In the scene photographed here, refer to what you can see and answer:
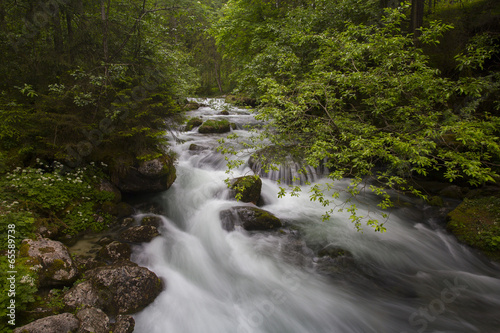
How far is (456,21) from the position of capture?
28.0 ft

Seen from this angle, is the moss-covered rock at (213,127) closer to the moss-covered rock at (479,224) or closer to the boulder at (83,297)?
the boulder at (83,297)

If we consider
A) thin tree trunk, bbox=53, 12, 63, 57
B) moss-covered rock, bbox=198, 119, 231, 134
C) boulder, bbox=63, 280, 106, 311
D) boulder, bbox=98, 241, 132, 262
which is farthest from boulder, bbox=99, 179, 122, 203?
moss-covered rock, bbox=198, 119, 231, 134

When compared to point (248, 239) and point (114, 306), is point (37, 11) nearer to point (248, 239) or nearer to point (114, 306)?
point (114, 306)

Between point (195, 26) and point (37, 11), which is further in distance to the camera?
point (195, 26)

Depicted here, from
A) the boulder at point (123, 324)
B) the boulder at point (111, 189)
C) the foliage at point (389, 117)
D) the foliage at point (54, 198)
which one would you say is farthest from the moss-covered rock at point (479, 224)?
the boulder at point (111, 189)

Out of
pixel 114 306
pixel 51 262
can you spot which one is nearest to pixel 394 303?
pixel 114 306

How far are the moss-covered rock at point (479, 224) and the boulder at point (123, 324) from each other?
8.09 metres

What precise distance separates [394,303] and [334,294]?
1216mm

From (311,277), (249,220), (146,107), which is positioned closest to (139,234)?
(249,220)

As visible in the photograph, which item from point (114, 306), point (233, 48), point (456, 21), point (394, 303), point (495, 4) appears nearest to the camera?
point (114, 306)

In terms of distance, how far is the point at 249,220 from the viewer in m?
6.94

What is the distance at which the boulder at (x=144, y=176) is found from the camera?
282 inches

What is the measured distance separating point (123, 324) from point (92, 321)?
50 centimetres

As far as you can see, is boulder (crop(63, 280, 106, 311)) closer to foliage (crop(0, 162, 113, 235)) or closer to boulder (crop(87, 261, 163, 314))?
boulder (crop(87, 261, 163, 314))
